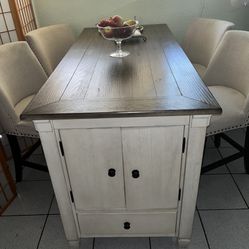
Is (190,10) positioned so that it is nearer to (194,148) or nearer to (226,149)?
(226,149)

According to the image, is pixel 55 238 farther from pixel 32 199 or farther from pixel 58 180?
pixel 58 180

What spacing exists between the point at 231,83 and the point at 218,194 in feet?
2.33

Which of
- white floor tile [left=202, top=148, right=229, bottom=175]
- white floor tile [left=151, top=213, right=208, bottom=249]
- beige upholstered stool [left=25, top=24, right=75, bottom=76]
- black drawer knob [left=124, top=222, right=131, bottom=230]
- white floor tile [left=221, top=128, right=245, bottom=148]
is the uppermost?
beige upholstered stool [left=25, top=24, right=75, bottom=76]

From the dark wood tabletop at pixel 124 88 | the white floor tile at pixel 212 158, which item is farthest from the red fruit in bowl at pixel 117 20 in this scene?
the white floor tile at pixel 212 158

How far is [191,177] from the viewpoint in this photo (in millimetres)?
1122

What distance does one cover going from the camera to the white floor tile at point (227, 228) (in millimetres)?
1388

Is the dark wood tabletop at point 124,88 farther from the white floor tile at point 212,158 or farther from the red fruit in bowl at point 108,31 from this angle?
the white floor tile at point 212,158

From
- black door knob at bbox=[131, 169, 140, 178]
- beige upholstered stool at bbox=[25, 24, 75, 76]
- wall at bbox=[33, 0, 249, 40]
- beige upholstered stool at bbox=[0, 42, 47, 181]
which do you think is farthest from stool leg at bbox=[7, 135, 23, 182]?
wall at bbox=[33, 0, 249, 40]

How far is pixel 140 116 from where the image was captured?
95 cm

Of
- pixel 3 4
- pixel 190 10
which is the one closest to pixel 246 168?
pixel 190 10

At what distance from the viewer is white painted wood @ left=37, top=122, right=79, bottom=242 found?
104cm

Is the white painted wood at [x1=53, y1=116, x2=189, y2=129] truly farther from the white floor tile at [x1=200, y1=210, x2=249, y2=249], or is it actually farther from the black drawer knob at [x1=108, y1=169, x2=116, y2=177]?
the white floor tile at [x1=200, y1=210, x2=249, y2=249]

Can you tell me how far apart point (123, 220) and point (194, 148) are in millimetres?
515

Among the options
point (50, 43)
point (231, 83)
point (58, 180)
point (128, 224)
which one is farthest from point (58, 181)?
point (50, 43)
